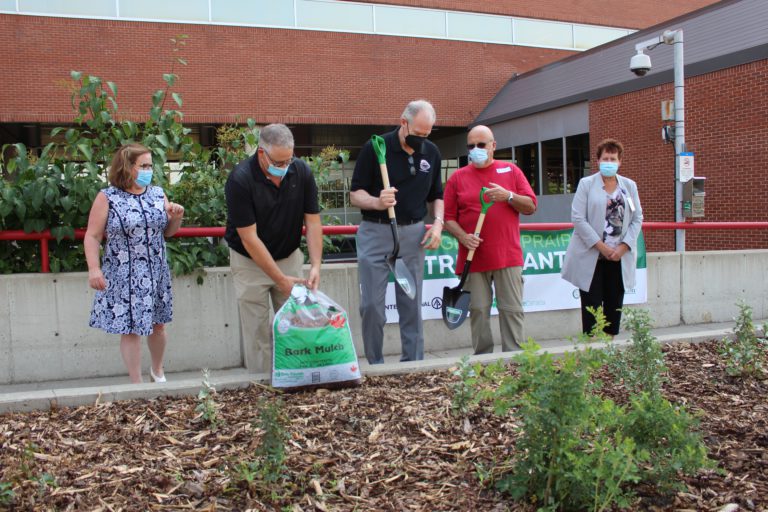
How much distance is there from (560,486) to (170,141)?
195 inches

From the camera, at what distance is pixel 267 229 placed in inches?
177

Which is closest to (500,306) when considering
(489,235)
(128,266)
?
(489,235)

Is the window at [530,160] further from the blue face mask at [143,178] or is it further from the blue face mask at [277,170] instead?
the blue face mask at [277,170]

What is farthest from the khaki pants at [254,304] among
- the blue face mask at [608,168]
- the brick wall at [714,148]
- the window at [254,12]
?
the window at [254,12]

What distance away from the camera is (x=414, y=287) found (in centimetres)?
509

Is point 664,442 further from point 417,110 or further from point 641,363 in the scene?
point 417,110

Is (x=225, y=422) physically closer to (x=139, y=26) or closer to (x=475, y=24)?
(x=139, y=26)

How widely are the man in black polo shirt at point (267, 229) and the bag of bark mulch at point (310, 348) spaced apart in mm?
274

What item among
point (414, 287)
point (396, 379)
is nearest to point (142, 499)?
point (396, 379)

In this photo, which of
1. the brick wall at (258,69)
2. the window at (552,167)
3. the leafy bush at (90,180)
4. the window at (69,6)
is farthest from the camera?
the window at (552,167)

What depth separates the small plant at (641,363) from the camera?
3.48 meters

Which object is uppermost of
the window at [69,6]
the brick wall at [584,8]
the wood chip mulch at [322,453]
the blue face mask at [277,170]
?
the brick wall at [584,8]

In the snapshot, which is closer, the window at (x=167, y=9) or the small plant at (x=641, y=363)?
the small plant at (x=641, y=363)

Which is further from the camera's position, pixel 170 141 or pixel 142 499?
pixel 170 141
